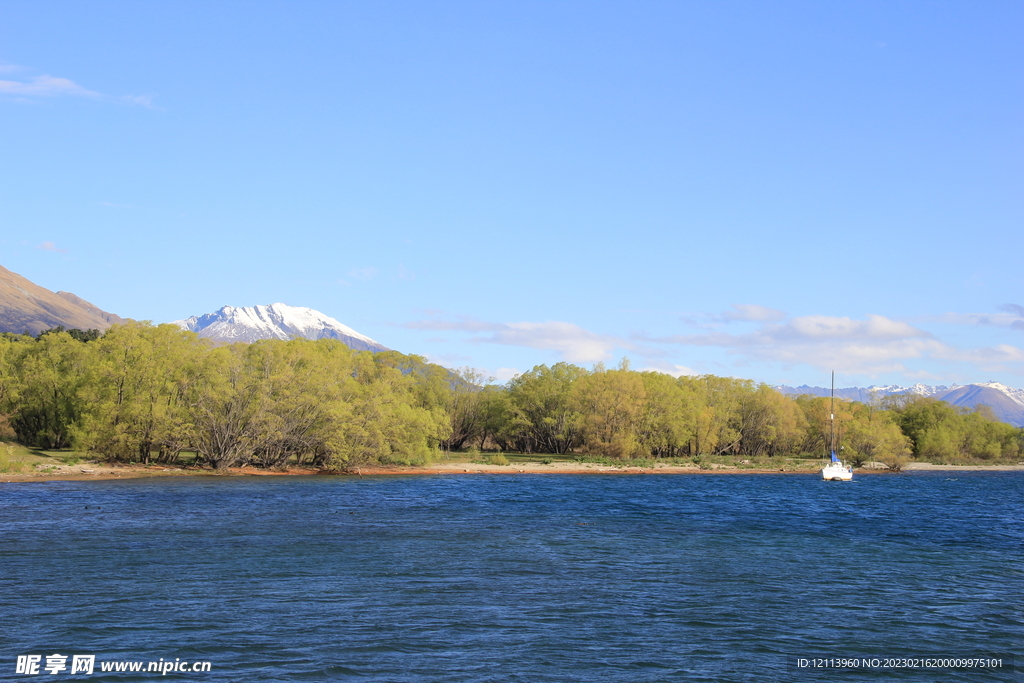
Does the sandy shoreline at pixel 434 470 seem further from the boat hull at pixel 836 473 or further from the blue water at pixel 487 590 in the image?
the boat hull at pixel 836 473

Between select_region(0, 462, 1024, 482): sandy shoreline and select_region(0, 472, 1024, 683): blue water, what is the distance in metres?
15.6

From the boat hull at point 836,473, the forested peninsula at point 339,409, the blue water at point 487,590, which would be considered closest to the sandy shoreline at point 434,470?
the forested peninsula at point 339,409

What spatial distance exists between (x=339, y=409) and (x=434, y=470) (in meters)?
19.0

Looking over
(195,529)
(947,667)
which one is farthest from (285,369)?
(947,667)

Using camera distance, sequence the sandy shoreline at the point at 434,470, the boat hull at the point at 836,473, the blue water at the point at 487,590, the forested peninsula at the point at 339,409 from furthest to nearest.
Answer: the boat hull at the point at 836,473, the forested peninsula at the point at 339,409, the sandy shoreline at the point at 434,470, the blue water at the point at 487,590

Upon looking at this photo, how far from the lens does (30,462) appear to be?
231 ft

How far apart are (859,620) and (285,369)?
63937mm

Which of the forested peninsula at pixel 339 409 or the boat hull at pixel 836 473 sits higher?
the forested peninsula at pixel 339 409

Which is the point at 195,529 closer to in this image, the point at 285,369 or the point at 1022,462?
the point at 285,369

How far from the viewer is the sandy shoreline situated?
6869 centimetres

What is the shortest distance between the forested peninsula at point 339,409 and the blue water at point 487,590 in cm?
2220

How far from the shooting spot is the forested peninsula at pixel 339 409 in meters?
75.4

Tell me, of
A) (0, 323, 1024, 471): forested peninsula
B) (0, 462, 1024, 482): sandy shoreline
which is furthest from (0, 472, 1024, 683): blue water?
(0, 323, 1024, 471): forested peninsula

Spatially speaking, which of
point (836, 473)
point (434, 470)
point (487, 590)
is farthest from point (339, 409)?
point (836, 473)
